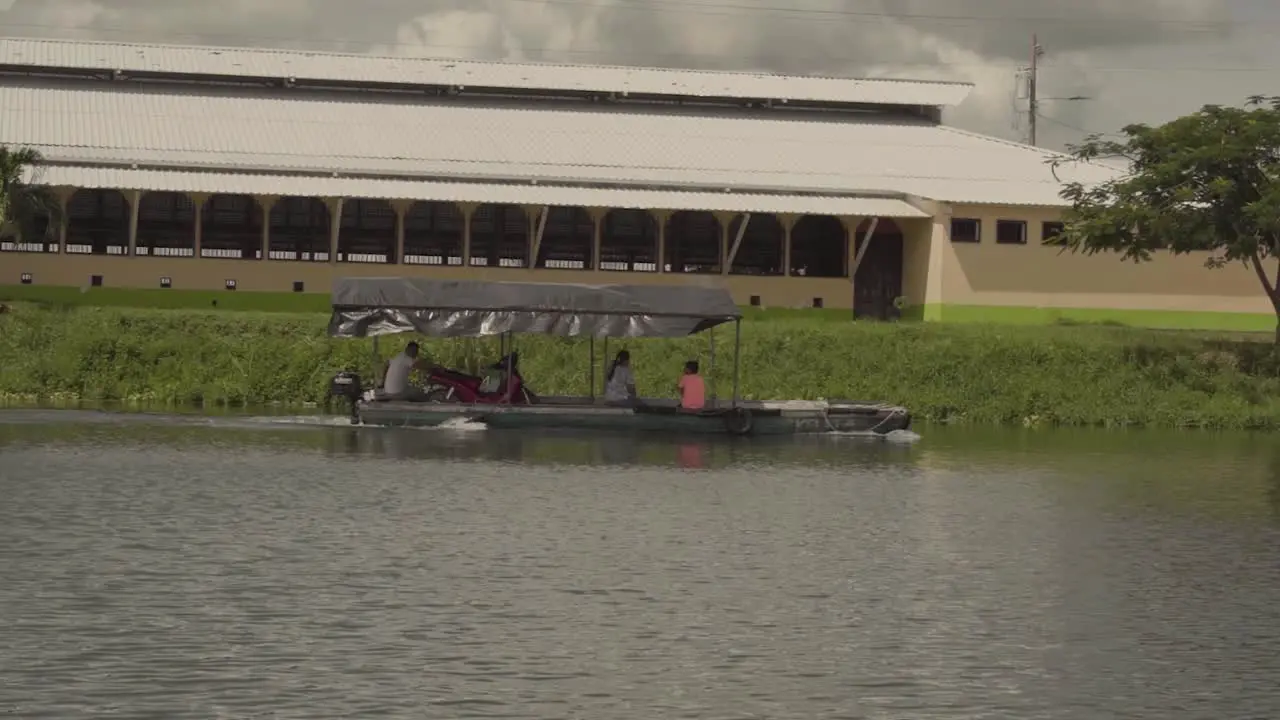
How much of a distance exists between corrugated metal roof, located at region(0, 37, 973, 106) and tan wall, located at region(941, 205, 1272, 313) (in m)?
10.2

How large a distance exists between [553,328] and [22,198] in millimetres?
20063

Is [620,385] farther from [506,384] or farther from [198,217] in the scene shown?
[198,217]

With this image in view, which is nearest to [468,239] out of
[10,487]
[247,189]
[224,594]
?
[247,189]

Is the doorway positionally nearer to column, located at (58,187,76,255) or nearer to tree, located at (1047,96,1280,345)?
tree, located at (1047,96,1280,345)

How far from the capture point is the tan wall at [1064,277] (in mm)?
59750

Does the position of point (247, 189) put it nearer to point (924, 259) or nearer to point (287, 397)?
point (287, 397)

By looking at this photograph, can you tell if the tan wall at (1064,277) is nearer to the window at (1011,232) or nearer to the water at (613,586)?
the window at (1011,232)

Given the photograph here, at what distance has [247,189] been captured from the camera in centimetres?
5622

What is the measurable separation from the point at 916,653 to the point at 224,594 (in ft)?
21.2

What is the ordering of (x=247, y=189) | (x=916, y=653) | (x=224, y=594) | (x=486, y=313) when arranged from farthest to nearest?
1. (x=247, y=189)
2. (x=486, y=313)
3. (x=224, y=594)
4. (x=916, y=653)

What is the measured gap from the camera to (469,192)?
57781mm

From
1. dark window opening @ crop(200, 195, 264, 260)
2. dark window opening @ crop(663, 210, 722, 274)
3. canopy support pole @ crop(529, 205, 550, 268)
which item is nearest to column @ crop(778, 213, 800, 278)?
dark window opening @ crop(663, 210, 722, 274)

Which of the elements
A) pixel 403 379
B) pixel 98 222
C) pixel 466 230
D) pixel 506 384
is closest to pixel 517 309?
pixel 506 384

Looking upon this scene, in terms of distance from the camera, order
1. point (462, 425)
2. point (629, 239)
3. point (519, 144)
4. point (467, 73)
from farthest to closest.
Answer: point (467, 73) < point (519, 144) < point (629, 239) < point (462, 425)
